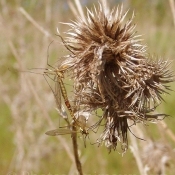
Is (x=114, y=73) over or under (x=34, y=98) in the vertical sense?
over

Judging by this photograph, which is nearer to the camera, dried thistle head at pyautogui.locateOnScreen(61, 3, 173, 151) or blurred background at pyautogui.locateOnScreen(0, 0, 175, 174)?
dried thistle head at pyautogui.locateOnScreen(61, 3, 173, 151)

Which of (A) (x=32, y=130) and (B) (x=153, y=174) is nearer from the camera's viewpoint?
(B) (x=153, y=174)

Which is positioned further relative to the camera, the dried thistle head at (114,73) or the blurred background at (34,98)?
the blurred background at (34,98)

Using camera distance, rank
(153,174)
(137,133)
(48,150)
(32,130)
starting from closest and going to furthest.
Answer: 1. (137,133)
2. (153,174)
3. (32,130)
4. (48,150)

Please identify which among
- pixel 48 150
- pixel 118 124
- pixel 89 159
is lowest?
pixel 89 159

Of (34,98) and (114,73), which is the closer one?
(114,73)

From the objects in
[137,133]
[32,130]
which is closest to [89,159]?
[32,130]

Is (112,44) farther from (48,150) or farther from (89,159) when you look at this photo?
(89,159)

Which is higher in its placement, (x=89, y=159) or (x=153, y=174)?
(x=153, y=174)
